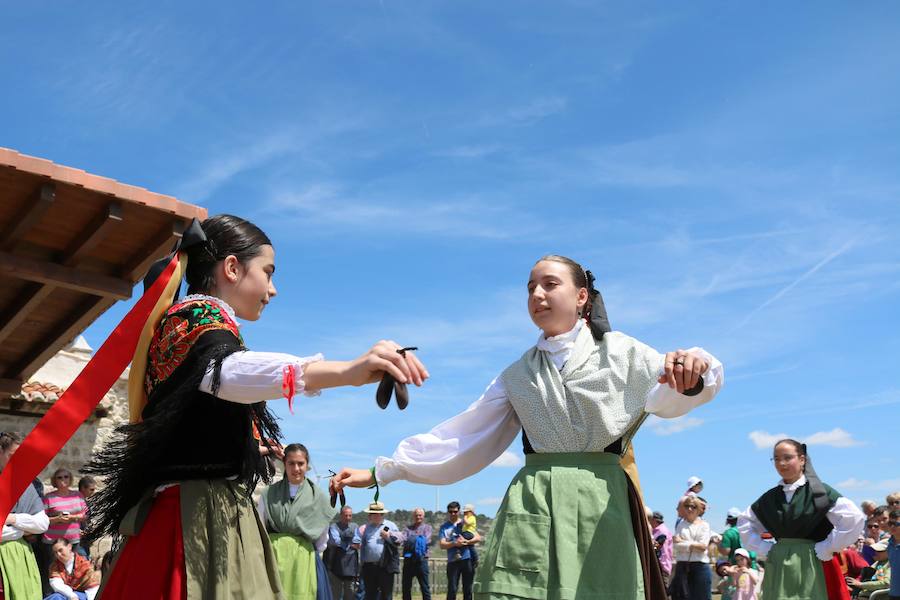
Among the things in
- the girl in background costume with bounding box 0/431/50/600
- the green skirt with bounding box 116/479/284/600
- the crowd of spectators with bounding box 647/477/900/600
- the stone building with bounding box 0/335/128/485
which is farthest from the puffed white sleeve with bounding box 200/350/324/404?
the stone building with bounding box 0/335/128/485

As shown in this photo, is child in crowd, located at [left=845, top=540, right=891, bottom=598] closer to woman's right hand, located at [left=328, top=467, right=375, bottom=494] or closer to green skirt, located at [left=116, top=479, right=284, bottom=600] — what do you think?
woman's right hand, located at [left=328, top=467, right=375, bottom=494]

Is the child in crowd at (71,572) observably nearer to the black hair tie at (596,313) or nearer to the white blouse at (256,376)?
the black hair tie at (596,313)

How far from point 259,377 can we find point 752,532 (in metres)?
5.54

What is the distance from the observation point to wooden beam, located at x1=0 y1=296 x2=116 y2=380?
9.56 meters

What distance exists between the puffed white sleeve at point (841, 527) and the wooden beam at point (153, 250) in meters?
5.60

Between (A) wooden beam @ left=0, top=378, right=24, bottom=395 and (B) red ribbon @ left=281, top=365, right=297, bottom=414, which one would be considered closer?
(B) red ribbon @ left=281, top=365, right=297, bottom=414

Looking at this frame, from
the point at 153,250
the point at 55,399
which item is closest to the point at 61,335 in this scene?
the point at 153,250

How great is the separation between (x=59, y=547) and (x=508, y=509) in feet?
20.8

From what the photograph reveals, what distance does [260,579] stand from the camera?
3.09 m

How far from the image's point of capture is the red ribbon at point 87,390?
3201 mm

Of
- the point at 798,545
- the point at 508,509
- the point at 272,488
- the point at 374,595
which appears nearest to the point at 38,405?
the point at 374,595

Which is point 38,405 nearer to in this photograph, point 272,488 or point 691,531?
point 272,488

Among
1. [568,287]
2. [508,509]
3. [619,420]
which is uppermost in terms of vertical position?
[568,287]

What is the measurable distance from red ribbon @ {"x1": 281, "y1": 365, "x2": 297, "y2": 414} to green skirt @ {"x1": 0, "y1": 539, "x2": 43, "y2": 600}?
496cm
